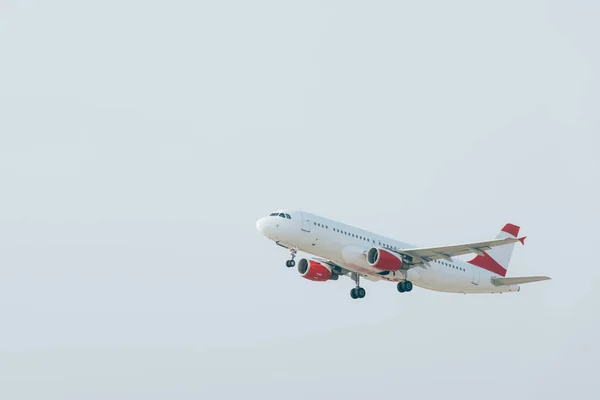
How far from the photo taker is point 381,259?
67062 mm

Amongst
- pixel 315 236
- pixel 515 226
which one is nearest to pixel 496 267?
pixel 515 226

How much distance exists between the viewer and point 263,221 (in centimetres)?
6550

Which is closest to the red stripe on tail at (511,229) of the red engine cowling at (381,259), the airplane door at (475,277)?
the airplane door at (475,277)

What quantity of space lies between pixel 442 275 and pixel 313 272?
880 centimetres

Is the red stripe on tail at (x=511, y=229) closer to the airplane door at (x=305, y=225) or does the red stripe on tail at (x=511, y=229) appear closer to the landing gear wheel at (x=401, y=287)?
the landing gear wheel at (x=401, y=287)

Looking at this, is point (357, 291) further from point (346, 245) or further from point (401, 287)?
point (346, 245)

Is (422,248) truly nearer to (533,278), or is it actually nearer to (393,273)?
(393,273)

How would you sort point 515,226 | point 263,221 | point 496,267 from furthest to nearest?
point 515,226 < point 496,267 < point 263,221

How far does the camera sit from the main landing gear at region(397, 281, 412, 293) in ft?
230

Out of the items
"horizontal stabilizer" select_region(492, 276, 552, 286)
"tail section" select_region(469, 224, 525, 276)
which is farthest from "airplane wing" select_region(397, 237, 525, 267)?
"tail section" select_region(469, 224, 525, 276)

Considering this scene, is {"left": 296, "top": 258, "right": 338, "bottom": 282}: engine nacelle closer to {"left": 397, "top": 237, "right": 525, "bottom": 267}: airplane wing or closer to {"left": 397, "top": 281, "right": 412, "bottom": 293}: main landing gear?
{"left": 397, "top": 281, "right": 412, "bottom": 293}: main landing gear

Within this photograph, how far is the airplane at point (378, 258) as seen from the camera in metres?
65.3

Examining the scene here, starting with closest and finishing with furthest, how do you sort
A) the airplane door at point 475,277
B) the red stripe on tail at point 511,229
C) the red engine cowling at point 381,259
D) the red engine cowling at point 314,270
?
1. the red engine cowling at point 381,259
2. the red engine cowling at point 314,270
3. the airplane door at point 475,277
4. the red stripe on tail at point 511,229

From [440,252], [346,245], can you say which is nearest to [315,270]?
[346,245]
